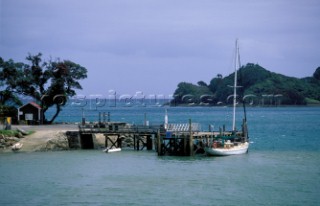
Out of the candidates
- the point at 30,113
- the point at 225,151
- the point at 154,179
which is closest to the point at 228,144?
the point at 225,151

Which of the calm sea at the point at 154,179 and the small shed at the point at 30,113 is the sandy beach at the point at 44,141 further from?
the small shed at the point at 30,113

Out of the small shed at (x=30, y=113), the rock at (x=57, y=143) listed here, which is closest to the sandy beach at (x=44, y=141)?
the rock at (x=57, y=143)

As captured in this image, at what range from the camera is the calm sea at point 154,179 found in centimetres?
3722

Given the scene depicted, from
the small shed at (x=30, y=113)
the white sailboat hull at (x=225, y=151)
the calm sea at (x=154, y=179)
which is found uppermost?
the small shed at (x=30, y=113)

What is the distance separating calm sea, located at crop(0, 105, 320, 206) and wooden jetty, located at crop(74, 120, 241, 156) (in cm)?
172

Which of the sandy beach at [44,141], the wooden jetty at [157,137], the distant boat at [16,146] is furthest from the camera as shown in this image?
the sandy beach at [44,141]

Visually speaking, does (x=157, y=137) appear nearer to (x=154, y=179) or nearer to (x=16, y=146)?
(x=154, y=179)

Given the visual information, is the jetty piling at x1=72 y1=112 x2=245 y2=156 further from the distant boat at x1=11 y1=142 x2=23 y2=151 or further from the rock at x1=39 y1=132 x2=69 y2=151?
the distant boat at x1=11 y1=142 x2=23 y2=151

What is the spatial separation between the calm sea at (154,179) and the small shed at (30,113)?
644 inches

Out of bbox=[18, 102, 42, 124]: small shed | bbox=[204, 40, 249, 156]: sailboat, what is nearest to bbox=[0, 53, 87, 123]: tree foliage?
bbox=[18, 102, 42, 124]: small shed

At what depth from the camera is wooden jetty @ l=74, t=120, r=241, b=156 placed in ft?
185

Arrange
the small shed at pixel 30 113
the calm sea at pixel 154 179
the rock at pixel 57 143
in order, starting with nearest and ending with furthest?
1. the calm sea at pixel 154 179
2. the rock at pixel 57 143
3. the small shed at pixel 30 113

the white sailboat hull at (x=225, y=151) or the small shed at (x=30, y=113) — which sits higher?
the small shed at (x=30, y=113)

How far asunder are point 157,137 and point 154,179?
12.5 m
